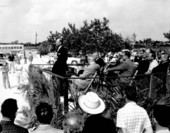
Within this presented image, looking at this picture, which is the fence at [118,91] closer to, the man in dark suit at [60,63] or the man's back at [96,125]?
the man in dark suit at [60,63]

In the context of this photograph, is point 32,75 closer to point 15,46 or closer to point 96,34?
point 96,34

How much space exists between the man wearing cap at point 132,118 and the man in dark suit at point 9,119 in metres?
1.23

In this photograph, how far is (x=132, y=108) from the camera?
400 centimetres

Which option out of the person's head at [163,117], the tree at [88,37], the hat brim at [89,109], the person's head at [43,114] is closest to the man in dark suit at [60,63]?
the hat brim at [89,109]

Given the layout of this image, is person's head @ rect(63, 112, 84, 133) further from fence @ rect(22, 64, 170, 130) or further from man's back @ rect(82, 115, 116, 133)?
man's back @ rect(82, 115, 116, 133)

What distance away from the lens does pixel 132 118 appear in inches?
157

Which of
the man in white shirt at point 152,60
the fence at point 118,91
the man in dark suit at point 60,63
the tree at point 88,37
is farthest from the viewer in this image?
the tree at point 88,37

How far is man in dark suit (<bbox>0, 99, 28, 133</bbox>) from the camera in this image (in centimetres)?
359

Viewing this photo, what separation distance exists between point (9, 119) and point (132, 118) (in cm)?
152

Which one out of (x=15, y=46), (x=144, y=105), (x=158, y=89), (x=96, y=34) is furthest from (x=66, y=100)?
(x=15, y=46)

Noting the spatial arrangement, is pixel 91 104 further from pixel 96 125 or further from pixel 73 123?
pixel 73 123

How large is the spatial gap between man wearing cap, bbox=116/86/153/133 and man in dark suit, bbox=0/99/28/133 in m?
1.23

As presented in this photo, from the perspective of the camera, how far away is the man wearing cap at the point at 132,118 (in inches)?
157

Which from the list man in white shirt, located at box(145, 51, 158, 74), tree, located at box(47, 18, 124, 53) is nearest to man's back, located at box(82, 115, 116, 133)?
man in white shirt, located at box(145, 51, 158, 74)
